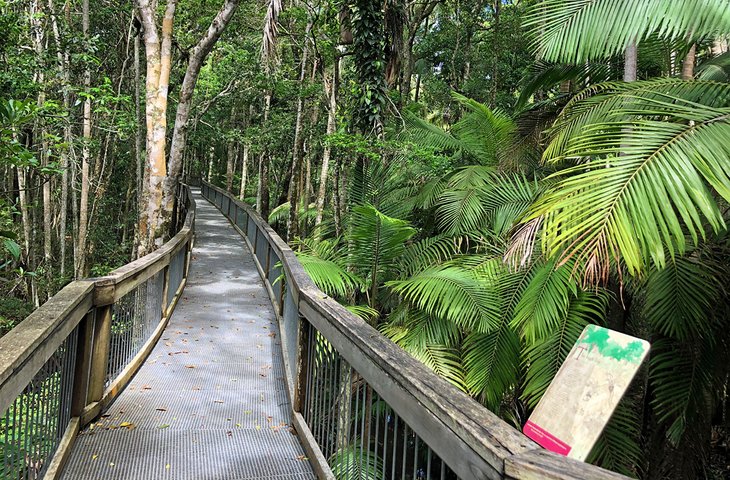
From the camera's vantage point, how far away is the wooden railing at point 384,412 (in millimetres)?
1290

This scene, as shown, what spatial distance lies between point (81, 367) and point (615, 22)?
425 cm

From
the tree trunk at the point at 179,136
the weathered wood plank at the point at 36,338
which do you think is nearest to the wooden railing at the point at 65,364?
Answer: the weathered wood plank at the point at 36,338

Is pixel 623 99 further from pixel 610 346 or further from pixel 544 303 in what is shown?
pixel 610 346

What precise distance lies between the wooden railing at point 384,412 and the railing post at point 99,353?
1390 millimetres

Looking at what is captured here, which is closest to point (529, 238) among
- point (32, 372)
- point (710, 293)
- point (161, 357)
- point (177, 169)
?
point (710, 293)

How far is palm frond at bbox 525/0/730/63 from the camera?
3.14m

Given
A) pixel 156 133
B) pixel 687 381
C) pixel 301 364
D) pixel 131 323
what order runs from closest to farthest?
pixel 301 364
pixel 687 381
pixel 131 323
pixel 156 133

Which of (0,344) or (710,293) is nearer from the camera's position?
(0,344)

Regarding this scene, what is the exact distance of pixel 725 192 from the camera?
2404mm

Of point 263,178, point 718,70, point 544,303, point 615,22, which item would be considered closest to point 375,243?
point 544,303

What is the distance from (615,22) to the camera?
3547 mm

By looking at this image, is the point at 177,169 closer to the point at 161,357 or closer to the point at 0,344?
the point at 161,357

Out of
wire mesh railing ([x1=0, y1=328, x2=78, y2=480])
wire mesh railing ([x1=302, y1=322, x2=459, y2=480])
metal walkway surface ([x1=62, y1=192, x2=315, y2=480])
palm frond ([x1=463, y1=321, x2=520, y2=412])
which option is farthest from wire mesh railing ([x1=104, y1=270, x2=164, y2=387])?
palm frond ([x1=463, y1=321, x2=520, y2=412])

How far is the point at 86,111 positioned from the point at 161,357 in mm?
10294
